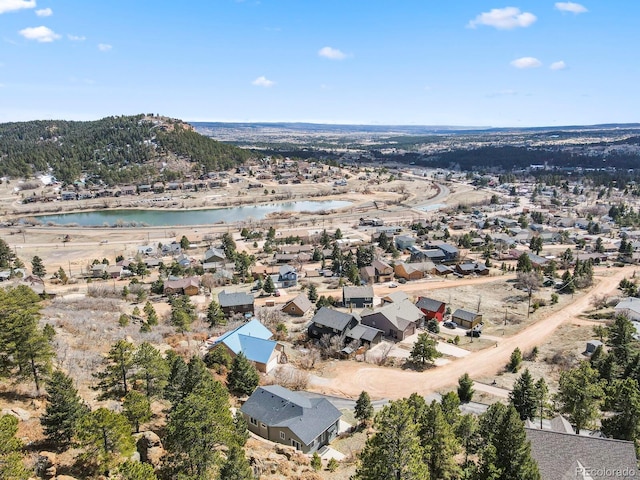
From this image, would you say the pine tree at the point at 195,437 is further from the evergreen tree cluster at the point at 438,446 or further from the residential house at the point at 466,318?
the residential house at the point at 466,318

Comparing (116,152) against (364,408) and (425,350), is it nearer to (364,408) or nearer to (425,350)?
(425,350)

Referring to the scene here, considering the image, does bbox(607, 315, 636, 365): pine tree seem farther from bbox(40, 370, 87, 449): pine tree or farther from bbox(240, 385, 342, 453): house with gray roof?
bbox(40, 370, 87, 449): pine tree

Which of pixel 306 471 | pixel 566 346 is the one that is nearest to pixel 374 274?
pixel 566 346

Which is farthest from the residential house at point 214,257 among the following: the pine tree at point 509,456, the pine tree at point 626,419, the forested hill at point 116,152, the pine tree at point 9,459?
the forested hill at point 116,152

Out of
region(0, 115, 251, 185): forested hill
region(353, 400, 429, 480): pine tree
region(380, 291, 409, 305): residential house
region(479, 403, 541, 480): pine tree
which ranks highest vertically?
region(0, 115, 251, 185): forested hill

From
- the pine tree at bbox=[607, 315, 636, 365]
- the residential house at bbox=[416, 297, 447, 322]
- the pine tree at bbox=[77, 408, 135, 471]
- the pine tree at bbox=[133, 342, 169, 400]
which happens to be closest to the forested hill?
the residential house at bbox=[416, 297, 447, 322]
